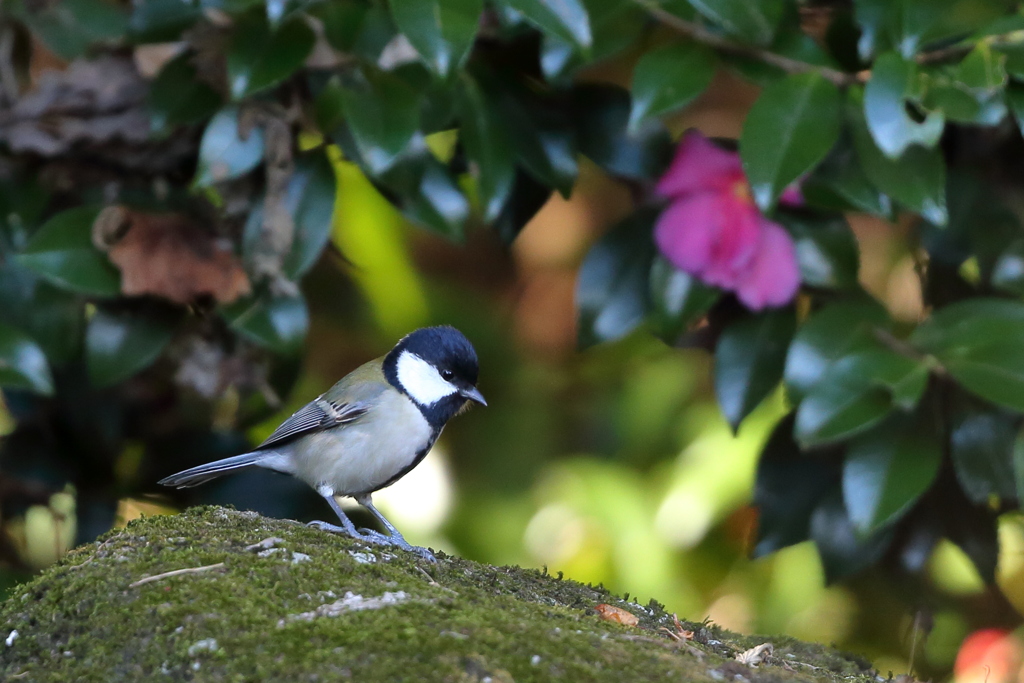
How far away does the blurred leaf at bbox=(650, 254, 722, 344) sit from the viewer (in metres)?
2.52

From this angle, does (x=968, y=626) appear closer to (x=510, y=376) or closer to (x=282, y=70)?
(x=510, y=376)

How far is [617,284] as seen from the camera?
2662 mm

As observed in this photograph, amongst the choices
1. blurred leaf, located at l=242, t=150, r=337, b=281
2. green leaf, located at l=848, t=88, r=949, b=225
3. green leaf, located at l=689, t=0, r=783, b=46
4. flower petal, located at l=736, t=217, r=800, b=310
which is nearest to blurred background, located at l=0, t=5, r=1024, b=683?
blurred leaf, located at l=242, t=150, r=337, b=281

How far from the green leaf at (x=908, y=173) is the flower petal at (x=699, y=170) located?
0.36 m

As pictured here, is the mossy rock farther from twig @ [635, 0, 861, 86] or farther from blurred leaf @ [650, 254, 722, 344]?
twig @ [635, 0, 861, 86]

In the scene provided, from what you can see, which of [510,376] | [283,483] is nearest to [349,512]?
[283,483]

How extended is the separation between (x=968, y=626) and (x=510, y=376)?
185cm

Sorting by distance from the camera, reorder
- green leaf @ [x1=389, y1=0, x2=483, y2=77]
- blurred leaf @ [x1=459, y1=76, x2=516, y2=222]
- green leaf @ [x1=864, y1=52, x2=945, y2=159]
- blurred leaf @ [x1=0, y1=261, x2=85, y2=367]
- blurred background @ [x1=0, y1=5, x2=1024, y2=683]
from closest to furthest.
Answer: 1. green leaf @ [x1=389, y1=0, x2=483, y2=77]
2. green leaf @ [x1=864, y1=52, x2=945, y2=159]
3. blurred leaf @ [x1=459, y1=76, x2=516, y2=222]
4. blurred leaf @ [x1=0, y1=261, x2=85, y2=367]
5. blurred background @ [x1=0, y1=5, x2=1024, y2=683]

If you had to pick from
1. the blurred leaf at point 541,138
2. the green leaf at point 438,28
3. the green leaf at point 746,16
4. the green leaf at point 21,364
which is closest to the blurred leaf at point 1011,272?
the green leaf at point 746,16

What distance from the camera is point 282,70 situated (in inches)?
90.2

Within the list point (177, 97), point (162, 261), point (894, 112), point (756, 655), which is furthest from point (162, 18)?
point (756, 655)

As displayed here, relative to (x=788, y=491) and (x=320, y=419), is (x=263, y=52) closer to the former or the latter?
(x=320, y=419)

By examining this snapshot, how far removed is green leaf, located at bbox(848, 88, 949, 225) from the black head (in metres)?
1.08

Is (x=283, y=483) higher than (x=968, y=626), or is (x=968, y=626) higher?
(x=283, y=483)
